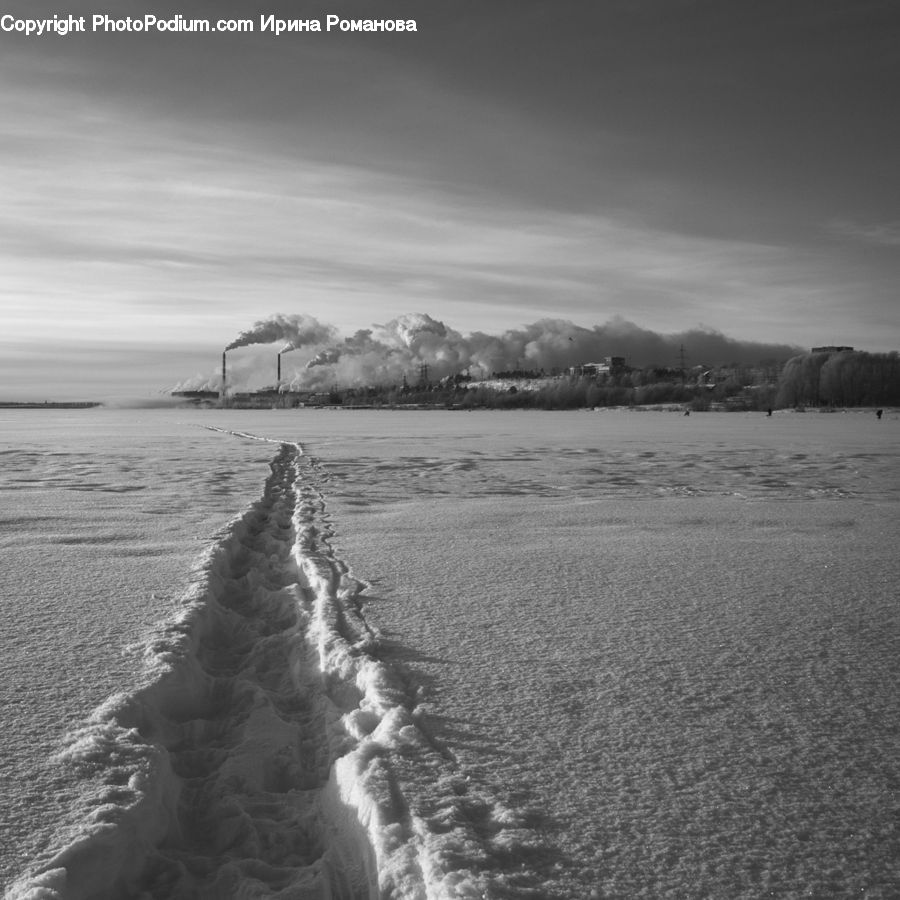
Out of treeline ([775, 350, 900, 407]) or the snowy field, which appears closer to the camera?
the snowy field

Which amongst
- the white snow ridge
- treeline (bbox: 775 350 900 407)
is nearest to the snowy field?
the white snow ridge

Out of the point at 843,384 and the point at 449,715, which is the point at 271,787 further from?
the point at 843,384

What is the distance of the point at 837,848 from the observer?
203 cm

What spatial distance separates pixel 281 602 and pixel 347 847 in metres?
2.54

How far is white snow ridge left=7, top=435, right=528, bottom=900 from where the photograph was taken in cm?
201

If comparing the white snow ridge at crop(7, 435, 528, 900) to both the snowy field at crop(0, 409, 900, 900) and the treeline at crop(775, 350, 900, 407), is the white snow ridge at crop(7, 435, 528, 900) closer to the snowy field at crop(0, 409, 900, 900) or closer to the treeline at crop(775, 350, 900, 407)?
the snowy field at crop(0, 409, 900, 900)

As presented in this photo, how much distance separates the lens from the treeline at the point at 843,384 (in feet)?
328

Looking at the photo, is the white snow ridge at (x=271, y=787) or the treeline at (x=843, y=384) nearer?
the white snow ridge at (x=271, y=787)

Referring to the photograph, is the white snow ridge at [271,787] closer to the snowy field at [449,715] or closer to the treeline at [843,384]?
the snowy field at [449,715]

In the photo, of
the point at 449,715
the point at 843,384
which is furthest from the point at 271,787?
the point at 843,384

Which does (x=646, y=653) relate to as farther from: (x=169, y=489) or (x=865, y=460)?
(x=865, y=460)

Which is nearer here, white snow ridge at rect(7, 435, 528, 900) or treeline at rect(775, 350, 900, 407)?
white snow ridge at rect(7, 435, 528, 900)

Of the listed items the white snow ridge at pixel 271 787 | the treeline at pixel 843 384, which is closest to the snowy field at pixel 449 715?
the white snow ridge at pixel 271 787

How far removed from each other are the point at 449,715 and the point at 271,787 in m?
0.66
